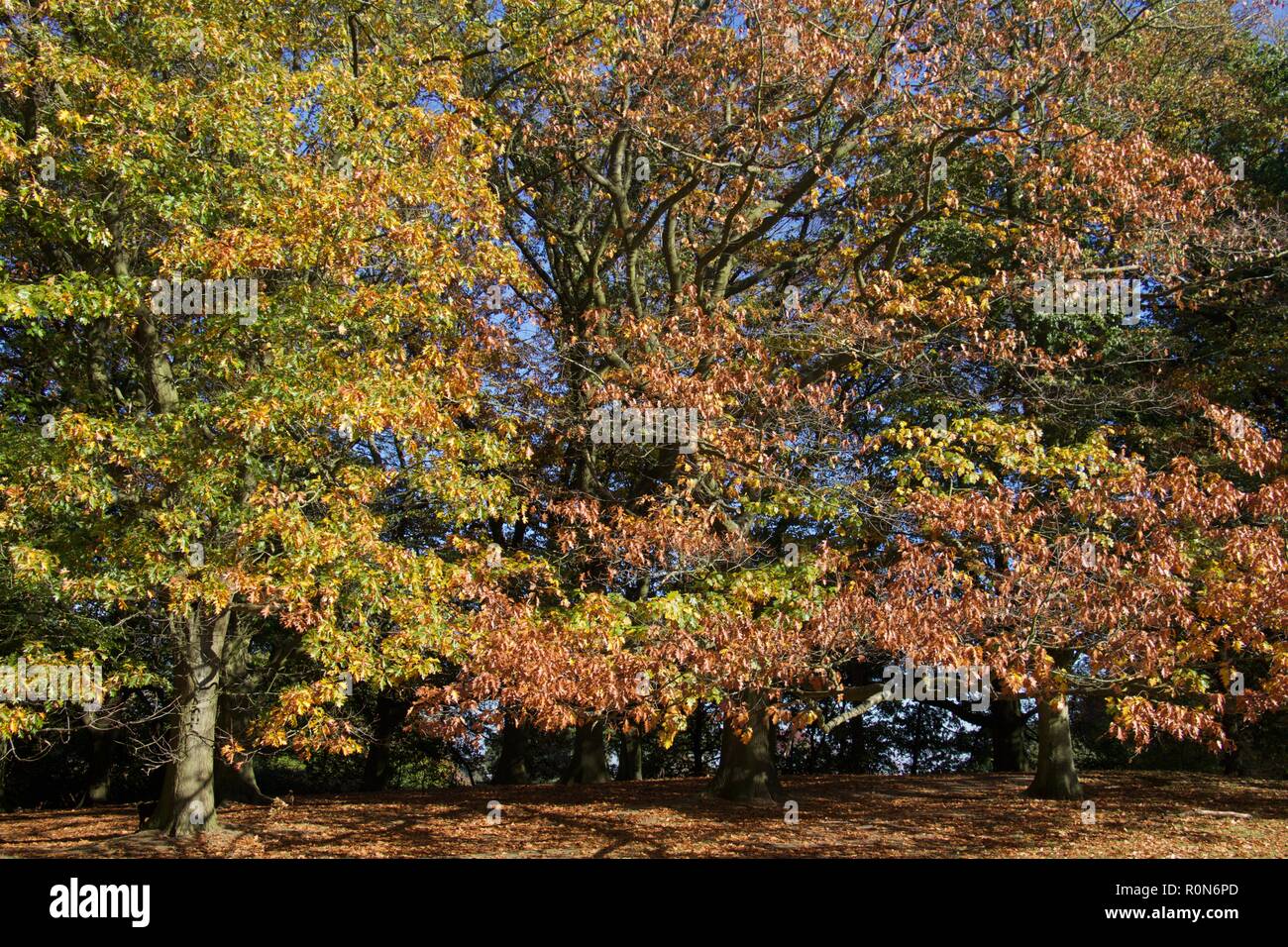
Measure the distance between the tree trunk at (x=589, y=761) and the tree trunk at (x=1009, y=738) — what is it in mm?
9454

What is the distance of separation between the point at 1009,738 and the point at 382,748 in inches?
605

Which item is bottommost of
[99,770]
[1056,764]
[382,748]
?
[99,770]

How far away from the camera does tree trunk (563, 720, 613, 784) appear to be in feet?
68.7

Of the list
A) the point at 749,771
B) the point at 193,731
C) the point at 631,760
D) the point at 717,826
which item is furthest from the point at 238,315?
the point at 631,760

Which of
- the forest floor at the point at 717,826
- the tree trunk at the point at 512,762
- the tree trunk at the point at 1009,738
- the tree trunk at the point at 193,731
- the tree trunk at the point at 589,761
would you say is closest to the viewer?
the tree trunk at the point at 193,731

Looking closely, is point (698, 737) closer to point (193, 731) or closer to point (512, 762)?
point (512, 762)

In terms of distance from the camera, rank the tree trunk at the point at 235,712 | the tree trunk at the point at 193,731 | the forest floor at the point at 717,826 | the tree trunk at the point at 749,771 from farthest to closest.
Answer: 1. the tree trunk at the point at 749,771
2. the tree trunk at the point at 235,712
3. the forest floor at the point at 717,826
4. the tree trunk at the point at 193,731

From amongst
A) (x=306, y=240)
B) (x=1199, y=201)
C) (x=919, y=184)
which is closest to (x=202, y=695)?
(x=306, y=240)

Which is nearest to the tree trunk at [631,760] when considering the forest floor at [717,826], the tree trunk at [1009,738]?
the forest floor at [717,826]

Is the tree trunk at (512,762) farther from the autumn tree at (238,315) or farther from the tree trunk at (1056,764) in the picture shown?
the autumn tree at (238,315)

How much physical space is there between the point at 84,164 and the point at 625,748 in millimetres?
18559

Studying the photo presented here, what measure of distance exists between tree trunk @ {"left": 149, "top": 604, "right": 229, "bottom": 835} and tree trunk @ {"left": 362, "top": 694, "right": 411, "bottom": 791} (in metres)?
8.91

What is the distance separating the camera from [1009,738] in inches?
908

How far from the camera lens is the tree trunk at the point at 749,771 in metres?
15.6
